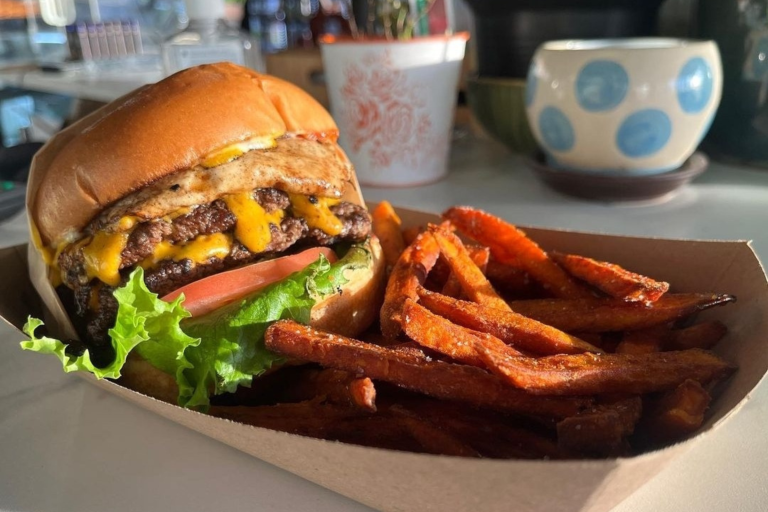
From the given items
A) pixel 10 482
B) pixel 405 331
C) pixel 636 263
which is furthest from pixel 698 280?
pixel 10 482

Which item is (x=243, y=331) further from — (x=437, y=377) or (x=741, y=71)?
(x=741, y=71)

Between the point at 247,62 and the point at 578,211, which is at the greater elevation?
the point at 247,62

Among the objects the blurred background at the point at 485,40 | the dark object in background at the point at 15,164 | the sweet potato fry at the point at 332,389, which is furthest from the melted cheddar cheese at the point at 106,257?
the blurred background at the point at 485,40

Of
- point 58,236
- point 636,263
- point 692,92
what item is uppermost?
point 692,92

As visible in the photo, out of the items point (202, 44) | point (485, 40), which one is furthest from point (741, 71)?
point (202, 44)

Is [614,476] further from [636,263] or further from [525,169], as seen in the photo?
[525,169]

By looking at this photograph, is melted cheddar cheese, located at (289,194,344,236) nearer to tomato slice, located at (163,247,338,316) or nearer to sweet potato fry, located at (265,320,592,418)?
tomato slice, located at (163,247,338,316)

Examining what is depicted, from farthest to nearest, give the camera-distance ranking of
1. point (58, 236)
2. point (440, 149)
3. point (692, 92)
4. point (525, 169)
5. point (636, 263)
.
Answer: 1. point (525, 169)
2. point (440, 149)
3. point (692, 92)
4. point (636, 263)
5. point (58, 236)
